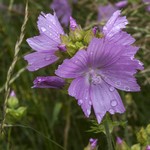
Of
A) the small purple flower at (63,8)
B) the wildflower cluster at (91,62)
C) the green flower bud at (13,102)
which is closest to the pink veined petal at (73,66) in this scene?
the wildflower cluster at (91,62)

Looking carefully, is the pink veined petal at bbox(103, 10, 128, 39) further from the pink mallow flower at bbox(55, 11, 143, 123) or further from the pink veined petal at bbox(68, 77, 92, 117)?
the pink veined petal at bbox(68, 77, 92, 117)

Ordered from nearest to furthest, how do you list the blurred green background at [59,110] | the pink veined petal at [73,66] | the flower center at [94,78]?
the pink veined petal at [73,66]
the flower center at [94,78]
the blurred green background at [59,110]

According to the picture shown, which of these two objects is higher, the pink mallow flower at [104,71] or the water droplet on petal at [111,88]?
the pink mallow flower at [104,71]

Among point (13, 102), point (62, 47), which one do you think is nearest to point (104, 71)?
point (62, 47)

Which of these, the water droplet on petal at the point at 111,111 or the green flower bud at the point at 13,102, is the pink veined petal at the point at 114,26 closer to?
the water droplet on petal at the point at 111,111

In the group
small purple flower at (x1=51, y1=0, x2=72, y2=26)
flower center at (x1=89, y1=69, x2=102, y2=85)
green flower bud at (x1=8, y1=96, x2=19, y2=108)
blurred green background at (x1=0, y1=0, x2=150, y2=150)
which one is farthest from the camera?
small purple flower at (x1=51, y1=0, x2=72, y2=26)

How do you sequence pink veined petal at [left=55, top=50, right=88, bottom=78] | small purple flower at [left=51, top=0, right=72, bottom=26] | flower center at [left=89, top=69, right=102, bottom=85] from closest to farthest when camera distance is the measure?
pink veined petal at [left=55, top=50, right=88, bottom=78]
flower center at [left=89, top=69, right=102, bottom=85]
small purple flower at [left=51, top=0, right=72, bottom=26]

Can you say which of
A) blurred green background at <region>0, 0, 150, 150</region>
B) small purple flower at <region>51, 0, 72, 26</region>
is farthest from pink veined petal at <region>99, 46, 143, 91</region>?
small purple flower at <region>51, 0, 72, 26</region>

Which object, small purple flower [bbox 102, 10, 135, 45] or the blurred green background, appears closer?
small purple flower [bbox 102, 10, 135, 45]
